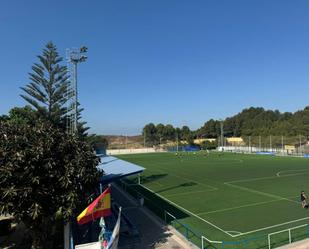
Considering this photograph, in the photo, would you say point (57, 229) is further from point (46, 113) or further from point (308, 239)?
point (46, 113)

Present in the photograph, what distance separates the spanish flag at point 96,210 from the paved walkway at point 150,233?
12.2ft

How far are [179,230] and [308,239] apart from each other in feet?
19.5

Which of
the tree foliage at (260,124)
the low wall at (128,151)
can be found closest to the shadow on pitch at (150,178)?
the low wall at (128,151)

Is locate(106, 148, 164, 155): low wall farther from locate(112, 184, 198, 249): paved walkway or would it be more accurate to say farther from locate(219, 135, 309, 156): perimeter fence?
locate(112, 184, 198, 249): paved walkway

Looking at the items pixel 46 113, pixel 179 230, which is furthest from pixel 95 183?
pixel 46 113

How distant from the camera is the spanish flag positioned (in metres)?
11.0

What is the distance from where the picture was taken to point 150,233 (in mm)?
16438


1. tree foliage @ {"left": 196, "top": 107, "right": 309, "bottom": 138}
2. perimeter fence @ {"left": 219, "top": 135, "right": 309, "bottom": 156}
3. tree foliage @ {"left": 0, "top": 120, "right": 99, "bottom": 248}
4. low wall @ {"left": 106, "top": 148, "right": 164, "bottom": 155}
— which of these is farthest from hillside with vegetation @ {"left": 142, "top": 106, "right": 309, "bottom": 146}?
tree foliage @ {"left": 0, "top": 120, "right": 99, "bottom": 248}

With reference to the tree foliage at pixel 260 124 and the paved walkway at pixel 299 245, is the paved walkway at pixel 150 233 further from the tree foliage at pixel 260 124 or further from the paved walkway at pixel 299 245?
the tree foliage at pixel 260 124

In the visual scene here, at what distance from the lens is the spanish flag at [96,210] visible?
11.0 m

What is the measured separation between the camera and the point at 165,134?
4929 inches

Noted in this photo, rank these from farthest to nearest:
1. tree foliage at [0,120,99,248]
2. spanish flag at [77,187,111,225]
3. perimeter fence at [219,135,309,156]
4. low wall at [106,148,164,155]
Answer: low wall at [106,148,164,155], perimeter fence at [219,135,309,156], tree foliage at [0,120,99,248], spanish flag at [77,187,111,225]

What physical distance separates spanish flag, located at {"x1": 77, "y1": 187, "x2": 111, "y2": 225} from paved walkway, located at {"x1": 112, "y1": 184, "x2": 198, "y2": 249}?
146 inches

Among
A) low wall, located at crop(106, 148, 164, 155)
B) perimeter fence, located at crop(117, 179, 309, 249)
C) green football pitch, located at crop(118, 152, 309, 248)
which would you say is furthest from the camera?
low wall, located at crop(106, 148, 164, 155)
